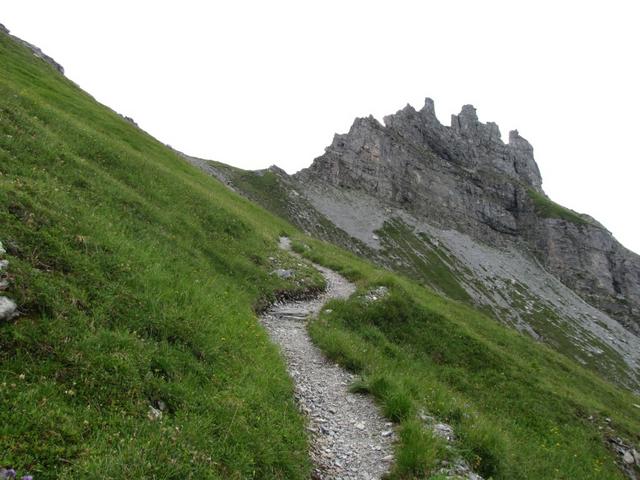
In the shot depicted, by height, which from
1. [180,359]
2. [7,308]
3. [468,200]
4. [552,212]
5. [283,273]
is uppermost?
[552,212]

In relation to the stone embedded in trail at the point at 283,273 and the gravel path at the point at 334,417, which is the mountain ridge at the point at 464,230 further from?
the gravel path at the point at 334,417

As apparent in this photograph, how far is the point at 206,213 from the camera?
89.6 ft

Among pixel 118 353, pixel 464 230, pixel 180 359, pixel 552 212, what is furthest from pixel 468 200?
pixel 118 353

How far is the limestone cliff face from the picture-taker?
472 ft

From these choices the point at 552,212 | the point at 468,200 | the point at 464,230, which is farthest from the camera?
the point at 552,212

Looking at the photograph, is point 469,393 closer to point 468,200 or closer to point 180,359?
point 180,359

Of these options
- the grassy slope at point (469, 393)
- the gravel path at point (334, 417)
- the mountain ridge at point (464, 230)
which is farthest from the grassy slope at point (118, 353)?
the mountain ridge at point (464, 230)

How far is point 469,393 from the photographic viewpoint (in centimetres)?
1980

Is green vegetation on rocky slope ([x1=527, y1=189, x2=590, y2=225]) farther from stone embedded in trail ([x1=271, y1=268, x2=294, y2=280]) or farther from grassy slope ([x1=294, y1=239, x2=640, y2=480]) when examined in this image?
stone embedded in trail ([x1=271, y1=268, x2=294, y2=280])

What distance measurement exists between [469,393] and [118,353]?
1633 cm

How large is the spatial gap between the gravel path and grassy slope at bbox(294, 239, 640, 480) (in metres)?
0.53

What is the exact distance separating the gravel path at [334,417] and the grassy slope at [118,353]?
971 mm

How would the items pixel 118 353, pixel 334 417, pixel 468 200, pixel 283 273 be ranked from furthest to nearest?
pixel 468 200, pixel 283 273, pixel 334 417, pixel 118 353

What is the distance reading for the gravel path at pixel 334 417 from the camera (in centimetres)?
1030
